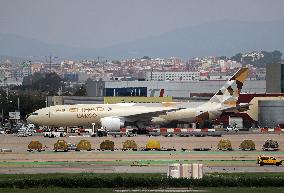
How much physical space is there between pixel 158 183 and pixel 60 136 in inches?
2461

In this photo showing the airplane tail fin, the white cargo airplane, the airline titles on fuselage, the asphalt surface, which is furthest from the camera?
the airplane tail fin

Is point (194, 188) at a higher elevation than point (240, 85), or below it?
below

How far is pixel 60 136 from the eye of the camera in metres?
112

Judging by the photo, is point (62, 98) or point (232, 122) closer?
point (232, 122)

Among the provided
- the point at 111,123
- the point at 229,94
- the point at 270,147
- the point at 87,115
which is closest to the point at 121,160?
the point at 270,147

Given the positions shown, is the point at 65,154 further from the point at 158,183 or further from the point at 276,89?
the point at 276,89

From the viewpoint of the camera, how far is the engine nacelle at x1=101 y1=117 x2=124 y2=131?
120m

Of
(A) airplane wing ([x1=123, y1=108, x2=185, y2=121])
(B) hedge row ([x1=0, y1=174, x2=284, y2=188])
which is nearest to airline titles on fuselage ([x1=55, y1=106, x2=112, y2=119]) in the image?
(A) airplane wing ([x1=123, y1=108, x2=185, y2=121])

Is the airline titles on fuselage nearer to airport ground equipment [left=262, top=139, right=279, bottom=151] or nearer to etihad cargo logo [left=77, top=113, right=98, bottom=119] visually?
etihad cargo logo [left=77, top=113, right=98, bottom=119]

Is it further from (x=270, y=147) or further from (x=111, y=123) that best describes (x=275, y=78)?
(x=270, y=147)

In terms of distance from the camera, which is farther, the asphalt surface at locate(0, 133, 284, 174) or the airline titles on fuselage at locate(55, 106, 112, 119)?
the airline titles on fuselage at locate(55, 106, 112, 119)

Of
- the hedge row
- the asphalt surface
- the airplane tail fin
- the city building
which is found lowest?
the hedge row

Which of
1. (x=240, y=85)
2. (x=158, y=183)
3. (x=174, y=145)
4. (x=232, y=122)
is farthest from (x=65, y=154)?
(x=232, y=122)

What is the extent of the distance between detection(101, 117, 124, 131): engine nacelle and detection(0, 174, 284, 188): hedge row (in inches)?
2695
